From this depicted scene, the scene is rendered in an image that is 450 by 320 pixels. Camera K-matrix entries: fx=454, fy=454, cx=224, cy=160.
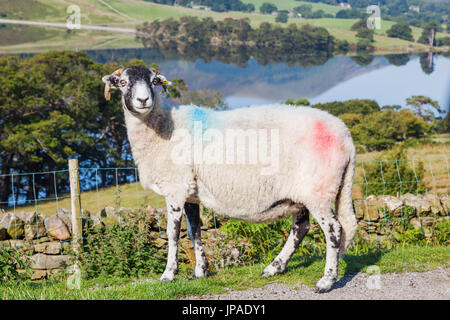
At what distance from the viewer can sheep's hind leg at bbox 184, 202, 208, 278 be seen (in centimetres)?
597

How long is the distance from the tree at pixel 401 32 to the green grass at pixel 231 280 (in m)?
112

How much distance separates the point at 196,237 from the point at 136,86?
6.95 feet

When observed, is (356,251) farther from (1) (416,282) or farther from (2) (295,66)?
(2) (295,66)

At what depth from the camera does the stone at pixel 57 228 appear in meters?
9.10

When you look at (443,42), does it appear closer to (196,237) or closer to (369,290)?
(369,290)

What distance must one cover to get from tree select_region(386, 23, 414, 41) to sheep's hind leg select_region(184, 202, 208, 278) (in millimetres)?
114295

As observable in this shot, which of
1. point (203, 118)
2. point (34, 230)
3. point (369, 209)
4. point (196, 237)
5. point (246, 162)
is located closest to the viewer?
point (246, 162)

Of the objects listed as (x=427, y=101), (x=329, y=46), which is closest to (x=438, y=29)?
(x=329, y=46)

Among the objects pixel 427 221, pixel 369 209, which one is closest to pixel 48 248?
pixel 369 209

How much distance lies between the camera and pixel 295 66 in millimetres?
133625

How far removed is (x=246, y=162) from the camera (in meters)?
5.55

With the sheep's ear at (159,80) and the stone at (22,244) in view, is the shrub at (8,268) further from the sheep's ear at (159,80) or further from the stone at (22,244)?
the sheep's ear at (159,80)

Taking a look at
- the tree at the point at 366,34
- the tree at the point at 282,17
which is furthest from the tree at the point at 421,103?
the tree at the point at 282,17

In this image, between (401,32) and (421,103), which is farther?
(401,32)
